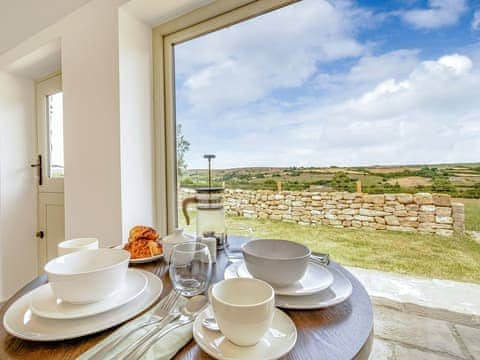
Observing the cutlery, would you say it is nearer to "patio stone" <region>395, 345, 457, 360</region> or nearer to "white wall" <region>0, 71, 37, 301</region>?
"patio stone" <region>395, 345, 457, 360</region>

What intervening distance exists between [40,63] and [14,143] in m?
0.73

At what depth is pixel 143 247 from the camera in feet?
2.77

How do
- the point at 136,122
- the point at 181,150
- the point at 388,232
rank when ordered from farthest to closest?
the point at 181,150 < the point at 136,122 < the point at 388,232

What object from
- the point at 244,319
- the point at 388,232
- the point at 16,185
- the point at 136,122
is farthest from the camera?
the point at 16,185

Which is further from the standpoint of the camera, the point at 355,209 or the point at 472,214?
the point at 355,209

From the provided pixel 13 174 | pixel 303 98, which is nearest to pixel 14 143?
pixel 13 174

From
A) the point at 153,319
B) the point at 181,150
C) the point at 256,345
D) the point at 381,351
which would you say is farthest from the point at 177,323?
the point at 181,150

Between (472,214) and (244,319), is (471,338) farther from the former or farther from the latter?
(244,319)

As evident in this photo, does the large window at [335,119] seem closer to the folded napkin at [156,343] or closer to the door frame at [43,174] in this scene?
the folded napkin at [156,343]

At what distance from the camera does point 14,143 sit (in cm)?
212

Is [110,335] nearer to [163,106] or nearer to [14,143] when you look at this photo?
[163,106]

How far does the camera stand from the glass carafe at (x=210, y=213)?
3.10 feet

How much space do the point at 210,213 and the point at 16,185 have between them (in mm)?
2154

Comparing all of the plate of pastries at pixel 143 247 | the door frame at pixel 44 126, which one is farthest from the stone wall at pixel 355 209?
the door frame at pixel 44 126
